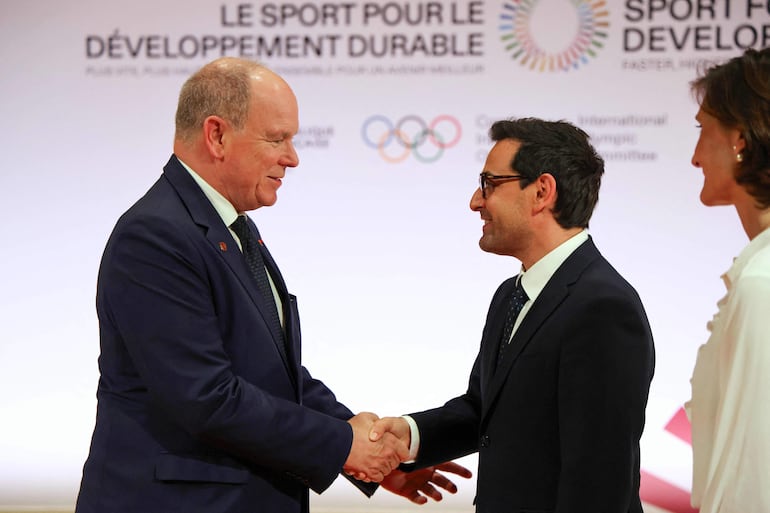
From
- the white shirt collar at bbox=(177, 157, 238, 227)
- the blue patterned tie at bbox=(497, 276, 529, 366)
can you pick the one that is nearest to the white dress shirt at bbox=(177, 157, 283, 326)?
the white shirt collar at bbox=(177, 157, 238, 227)

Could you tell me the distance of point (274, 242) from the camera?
530cm

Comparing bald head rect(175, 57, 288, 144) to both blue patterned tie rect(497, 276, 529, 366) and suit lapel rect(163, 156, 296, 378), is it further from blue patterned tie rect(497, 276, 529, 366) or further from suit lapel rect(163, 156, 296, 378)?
blue patterned tie rect(497, 276, 529, 366)

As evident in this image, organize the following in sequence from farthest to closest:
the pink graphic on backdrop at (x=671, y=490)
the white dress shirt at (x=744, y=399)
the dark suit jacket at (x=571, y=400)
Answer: the pink graphic on backdrop at (x=671, y=490) → the dark suit jacket at (x=571, y=400) → the white dress shirt at (x=744, y=399)

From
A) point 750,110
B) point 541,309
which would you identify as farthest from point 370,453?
point 750,110

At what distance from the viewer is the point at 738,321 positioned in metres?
1.88

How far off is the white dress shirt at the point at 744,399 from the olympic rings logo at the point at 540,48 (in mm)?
3339

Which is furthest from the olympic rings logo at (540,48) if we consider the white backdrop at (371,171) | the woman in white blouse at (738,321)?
the woman in white blouse at (738,321)

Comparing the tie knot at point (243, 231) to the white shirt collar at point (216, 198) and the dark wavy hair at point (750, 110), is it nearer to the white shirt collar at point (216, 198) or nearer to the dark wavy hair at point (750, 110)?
the white shirt collar at point (216, 198)

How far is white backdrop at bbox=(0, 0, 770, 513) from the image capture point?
515cm

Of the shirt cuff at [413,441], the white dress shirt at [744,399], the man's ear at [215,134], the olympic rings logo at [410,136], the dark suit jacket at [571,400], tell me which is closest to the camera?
the white dress shirt at [744,399]

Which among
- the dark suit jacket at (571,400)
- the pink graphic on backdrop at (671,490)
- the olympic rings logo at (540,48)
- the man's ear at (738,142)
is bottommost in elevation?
the pink graphic on backdrop at (671,490)

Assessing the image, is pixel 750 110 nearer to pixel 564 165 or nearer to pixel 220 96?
pixel 564 165

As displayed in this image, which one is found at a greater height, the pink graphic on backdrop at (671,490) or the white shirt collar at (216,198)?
the white shirt collar at (216,198)

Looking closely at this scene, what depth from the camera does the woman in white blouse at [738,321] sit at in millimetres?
1848
